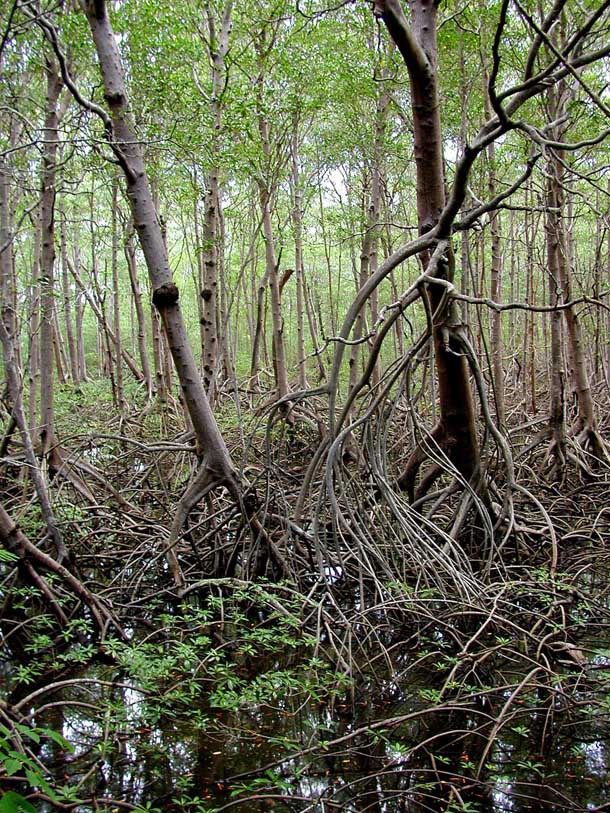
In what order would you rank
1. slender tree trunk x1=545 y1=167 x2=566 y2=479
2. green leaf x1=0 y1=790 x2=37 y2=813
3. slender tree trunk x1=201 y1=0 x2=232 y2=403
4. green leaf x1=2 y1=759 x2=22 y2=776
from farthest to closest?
slender tree trunk x1=201 y1=0 x2=232 y2=403, slender tree trunk x1=545 y1=167 x2=566 y2=479, green leaf x1=2 y1=759 x2=22 y2=776, green leaf x1=0 y1=790 x2=37 y2=813

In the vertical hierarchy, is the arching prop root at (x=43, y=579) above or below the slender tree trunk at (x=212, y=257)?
below

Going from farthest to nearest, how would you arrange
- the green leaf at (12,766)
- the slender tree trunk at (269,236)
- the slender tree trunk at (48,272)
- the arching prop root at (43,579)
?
the slender tree trunk at (269,236) < the slender tree trunk at (48,272) < the arching prop root at (43,579) < the green leaf at (12,766)

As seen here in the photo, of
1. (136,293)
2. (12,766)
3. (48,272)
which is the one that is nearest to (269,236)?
(136,293)

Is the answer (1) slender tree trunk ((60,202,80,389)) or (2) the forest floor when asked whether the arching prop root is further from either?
(1) slender tree trunk ((60,202,80,389))

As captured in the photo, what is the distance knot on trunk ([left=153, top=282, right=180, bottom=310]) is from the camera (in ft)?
12.6

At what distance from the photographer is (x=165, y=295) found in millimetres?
3850

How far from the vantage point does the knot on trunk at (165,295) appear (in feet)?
12.6

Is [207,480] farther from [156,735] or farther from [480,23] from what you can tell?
[480,23]

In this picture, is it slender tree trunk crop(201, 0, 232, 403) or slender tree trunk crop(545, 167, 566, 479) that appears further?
slender tree trunk crop(201, 0, 232, 403)

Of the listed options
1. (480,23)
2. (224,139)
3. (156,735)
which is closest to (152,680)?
(156,735)

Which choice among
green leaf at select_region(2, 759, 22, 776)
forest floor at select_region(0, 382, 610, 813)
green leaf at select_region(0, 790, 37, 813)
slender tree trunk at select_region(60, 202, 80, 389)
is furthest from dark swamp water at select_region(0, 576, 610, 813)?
slender tree trunk at select_region(60, 202, 80, 389)

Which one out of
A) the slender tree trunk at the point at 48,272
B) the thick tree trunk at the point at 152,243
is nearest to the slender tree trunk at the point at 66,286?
the slender tree trunk at the point at 48,272

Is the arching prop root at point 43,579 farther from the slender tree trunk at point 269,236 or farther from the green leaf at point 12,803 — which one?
the slender tree trunk at point 269,236

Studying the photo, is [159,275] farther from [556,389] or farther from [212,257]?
[556,389]
